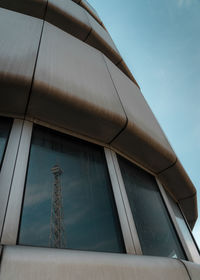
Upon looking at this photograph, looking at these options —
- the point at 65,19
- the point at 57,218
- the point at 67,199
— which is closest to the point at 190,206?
the point at 67,199

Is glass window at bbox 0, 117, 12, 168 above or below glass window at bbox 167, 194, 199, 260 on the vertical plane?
above

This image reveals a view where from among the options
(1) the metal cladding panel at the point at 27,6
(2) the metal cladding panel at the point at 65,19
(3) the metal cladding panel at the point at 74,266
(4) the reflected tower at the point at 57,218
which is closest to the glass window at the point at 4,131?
(4) the reflected tower at the point at 57,218

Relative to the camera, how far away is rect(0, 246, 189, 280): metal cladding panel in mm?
1112

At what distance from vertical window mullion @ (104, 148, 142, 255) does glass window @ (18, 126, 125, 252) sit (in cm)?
6

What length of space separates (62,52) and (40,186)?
2.38 m

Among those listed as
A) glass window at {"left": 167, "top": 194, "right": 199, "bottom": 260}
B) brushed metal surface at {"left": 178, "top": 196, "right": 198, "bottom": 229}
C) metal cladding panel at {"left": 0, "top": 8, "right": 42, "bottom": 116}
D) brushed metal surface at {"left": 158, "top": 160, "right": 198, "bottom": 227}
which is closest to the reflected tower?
metal cladding panel at {"left": 0, "top": 8, "right": 42, "bottom": 116}

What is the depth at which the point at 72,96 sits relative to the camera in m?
2.39

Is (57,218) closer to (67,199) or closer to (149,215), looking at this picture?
(67,199)

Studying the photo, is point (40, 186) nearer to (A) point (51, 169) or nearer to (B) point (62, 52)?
(A) point (51, 169)

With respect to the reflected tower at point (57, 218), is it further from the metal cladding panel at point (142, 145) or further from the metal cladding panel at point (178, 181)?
the metal cladding panel at point (178, 181)

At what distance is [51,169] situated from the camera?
6.87 feet

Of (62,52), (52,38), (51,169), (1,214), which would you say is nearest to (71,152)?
(51,169)

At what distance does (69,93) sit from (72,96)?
55 millimetres

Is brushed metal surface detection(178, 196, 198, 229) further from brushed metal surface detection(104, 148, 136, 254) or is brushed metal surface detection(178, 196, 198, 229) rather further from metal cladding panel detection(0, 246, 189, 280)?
metal cladding panel detection(0, 246, 189, 280)
